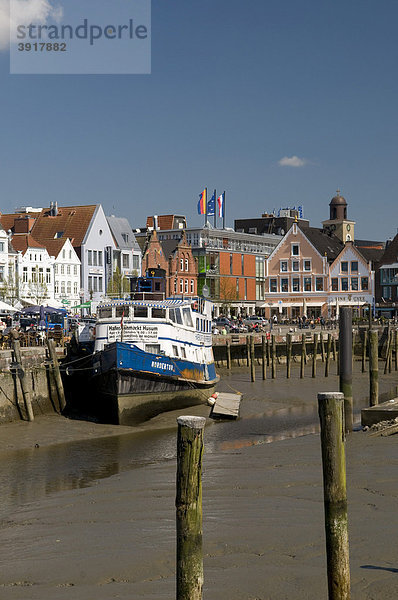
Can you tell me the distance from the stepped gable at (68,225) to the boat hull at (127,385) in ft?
187

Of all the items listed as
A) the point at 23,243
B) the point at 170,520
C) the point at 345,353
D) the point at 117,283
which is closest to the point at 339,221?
the point at 117,283

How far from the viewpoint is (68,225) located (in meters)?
90.1

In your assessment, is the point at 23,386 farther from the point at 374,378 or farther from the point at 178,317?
the point at 374,378

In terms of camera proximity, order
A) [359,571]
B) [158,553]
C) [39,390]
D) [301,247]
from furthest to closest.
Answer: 1. [301,247]
2. [39,390]
3. [158,553]
4. [359,571]

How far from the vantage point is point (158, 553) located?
11281 millimetres

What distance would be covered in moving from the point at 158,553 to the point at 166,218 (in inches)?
4054

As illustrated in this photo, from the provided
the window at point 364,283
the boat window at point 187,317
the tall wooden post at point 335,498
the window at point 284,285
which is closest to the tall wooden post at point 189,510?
the tall wooden post at point 335,498

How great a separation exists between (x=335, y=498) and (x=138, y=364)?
68.6 ft

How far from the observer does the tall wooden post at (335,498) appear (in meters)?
8.56


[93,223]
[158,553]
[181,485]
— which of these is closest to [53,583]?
[158,553]

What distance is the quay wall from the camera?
92.7 ft

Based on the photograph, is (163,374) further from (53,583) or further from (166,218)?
(166,218)

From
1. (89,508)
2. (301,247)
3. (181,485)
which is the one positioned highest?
(301,247)

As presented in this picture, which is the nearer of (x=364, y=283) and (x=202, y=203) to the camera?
(x=364, y=283)
